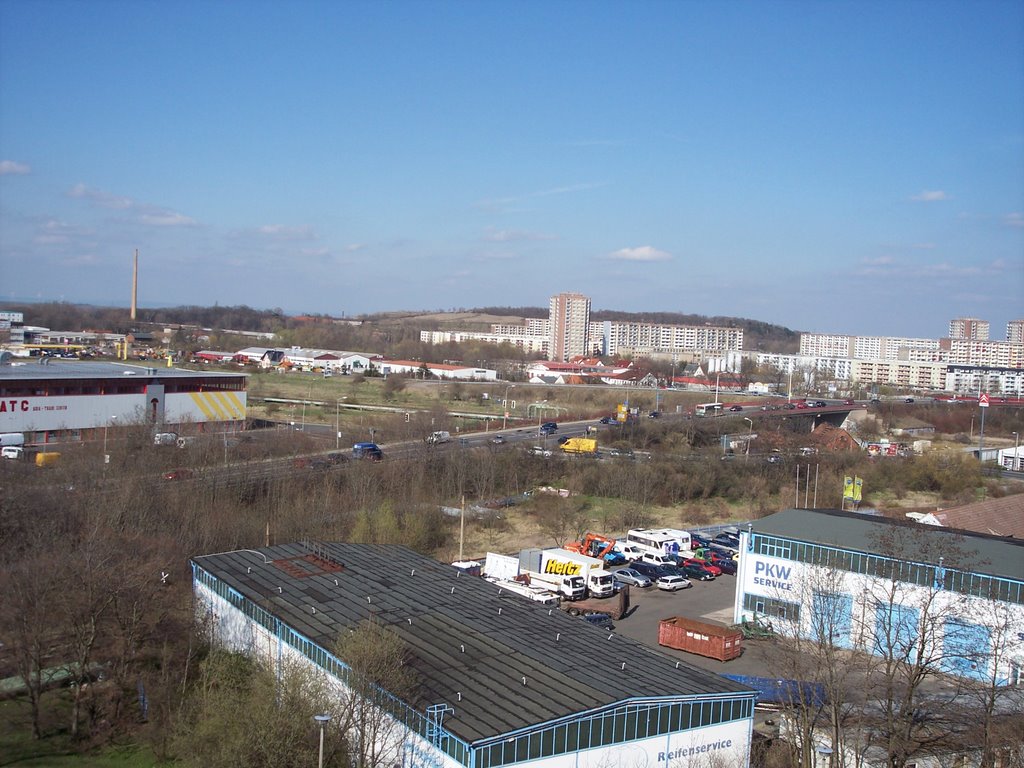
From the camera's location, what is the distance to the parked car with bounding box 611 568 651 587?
16844 mm

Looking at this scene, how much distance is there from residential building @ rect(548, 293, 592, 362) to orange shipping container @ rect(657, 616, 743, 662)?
247 ft

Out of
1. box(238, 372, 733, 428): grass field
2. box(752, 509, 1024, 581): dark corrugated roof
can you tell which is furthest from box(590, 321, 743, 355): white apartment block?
box(752, 509, 1024, 581): dark corrugated roof

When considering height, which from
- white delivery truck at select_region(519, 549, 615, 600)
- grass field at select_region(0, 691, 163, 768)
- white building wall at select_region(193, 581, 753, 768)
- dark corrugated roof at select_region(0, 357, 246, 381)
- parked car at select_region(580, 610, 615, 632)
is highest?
dark corrugated roof at select_region(0, 357, 246, 381)

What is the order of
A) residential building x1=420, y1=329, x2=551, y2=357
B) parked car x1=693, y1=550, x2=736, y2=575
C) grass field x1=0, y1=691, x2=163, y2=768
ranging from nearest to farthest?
grass field x1=0, y1=691, x2=163, y2=768 < parked car x1=693, y1=550, x2=736, y2=575 < residential building x1=420, y1=329, x2=551, y2=357

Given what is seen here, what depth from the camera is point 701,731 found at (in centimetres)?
863

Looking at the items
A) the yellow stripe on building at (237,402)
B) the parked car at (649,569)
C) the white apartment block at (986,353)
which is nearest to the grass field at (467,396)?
the yellow stripe on building at (237,402)

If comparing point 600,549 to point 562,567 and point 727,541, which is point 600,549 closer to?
point 562,567

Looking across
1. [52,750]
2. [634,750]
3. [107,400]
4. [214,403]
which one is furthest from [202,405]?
[634,750]

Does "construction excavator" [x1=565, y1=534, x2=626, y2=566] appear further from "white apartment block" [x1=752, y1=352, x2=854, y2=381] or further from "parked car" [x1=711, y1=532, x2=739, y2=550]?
"white apartment block" [x1=752, y1=352, x2=854, y2=381]

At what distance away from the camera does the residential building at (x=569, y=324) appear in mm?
88312

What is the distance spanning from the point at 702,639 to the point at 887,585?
297 centimetres

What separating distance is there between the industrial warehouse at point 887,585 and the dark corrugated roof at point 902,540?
0.05ft

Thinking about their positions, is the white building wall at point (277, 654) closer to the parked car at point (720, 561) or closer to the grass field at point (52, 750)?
the grass field at point (52, 750)

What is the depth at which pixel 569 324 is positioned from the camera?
88688 millimetres
